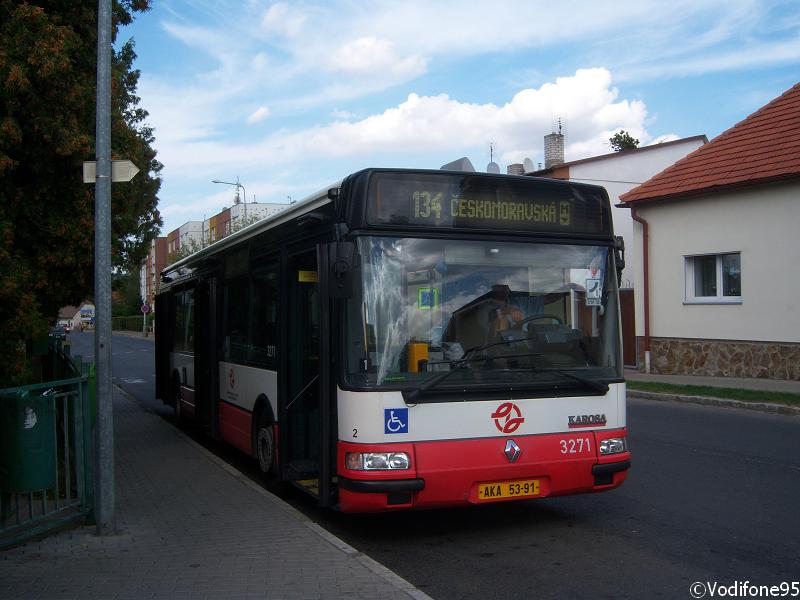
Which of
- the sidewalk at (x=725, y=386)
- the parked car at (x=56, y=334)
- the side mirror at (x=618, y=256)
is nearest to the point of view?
the side mirror at (x=618, y=256)

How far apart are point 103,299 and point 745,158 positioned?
17.9 m

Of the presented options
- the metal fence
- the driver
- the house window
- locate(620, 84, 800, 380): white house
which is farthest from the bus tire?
the house window

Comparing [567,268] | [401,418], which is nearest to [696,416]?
[567,268]

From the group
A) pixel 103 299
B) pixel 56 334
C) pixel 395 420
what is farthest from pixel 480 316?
pixel 56 334

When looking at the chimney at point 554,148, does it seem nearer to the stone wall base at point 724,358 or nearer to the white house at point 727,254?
the white house at point 727,254

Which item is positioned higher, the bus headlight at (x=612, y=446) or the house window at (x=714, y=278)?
the house window at (x=714, y=278)

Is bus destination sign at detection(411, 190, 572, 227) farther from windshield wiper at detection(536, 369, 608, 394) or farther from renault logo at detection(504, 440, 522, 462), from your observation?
renault logo at detection(504, 440, 522, 462)

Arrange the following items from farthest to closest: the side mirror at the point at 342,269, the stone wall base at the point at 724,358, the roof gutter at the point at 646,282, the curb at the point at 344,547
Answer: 1. the roof gutter at the point at 646,282
2. the stone wall base at the point at 724,358
3. the side mirror at the point at 342,269
4. the curb at the point at 344,547

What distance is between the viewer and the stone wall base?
18625 mm

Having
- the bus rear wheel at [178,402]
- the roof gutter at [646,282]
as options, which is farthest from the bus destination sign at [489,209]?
the roof gutter at [646,282]

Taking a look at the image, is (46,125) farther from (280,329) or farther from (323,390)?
(323,390)

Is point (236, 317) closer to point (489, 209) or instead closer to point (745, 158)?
point (489, 209)

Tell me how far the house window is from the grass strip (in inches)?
119

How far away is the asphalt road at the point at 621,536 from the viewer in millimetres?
5531
